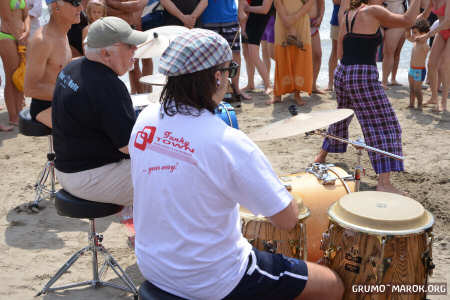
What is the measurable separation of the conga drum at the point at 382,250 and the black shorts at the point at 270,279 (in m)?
0.26

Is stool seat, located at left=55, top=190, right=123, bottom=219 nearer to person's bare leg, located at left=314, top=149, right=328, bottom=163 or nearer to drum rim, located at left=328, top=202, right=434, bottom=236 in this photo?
drum rim, located at left=328, top=202, right=434, bottom=236

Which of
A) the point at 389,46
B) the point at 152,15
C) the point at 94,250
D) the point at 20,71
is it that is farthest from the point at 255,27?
the point at 94,250

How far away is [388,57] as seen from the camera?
25.6ft

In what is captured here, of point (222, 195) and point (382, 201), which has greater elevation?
point (222, 195)

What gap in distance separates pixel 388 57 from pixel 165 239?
6.62 metres

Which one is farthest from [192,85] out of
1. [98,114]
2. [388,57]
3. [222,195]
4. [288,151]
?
[388,57]

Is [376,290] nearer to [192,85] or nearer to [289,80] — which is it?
[192,85]

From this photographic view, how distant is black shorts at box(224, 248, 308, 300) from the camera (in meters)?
2.01

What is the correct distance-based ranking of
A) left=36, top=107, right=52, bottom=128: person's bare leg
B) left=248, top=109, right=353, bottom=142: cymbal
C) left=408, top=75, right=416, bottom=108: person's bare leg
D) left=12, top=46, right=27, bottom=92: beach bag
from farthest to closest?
1. left=408, top=75, right=416, bottom=108: person's bare leg
2. left=12, top=46, right=27, bottom=92: beach bag
3. left=36, top=107, right=52, bottom=128: person's bare leg
4. left=248, top=109, right=353, bottom=142: cymbal

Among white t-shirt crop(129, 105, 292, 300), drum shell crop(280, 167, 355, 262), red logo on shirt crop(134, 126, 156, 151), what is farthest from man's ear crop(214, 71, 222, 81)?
drum shell crop(280, 167, 355, 262)

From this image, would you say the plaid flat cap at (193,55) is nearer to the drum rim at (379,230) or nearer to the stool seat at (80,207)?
the drum rim at (379,230)

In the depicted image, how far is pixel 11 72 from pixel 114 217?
2955 mm

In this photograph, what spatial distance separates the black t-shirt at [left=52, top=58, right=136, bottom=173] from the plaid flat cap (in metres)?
0.92

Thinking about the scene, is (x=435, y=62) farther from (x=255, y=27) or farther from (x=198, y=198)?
(x=198, y=198)
